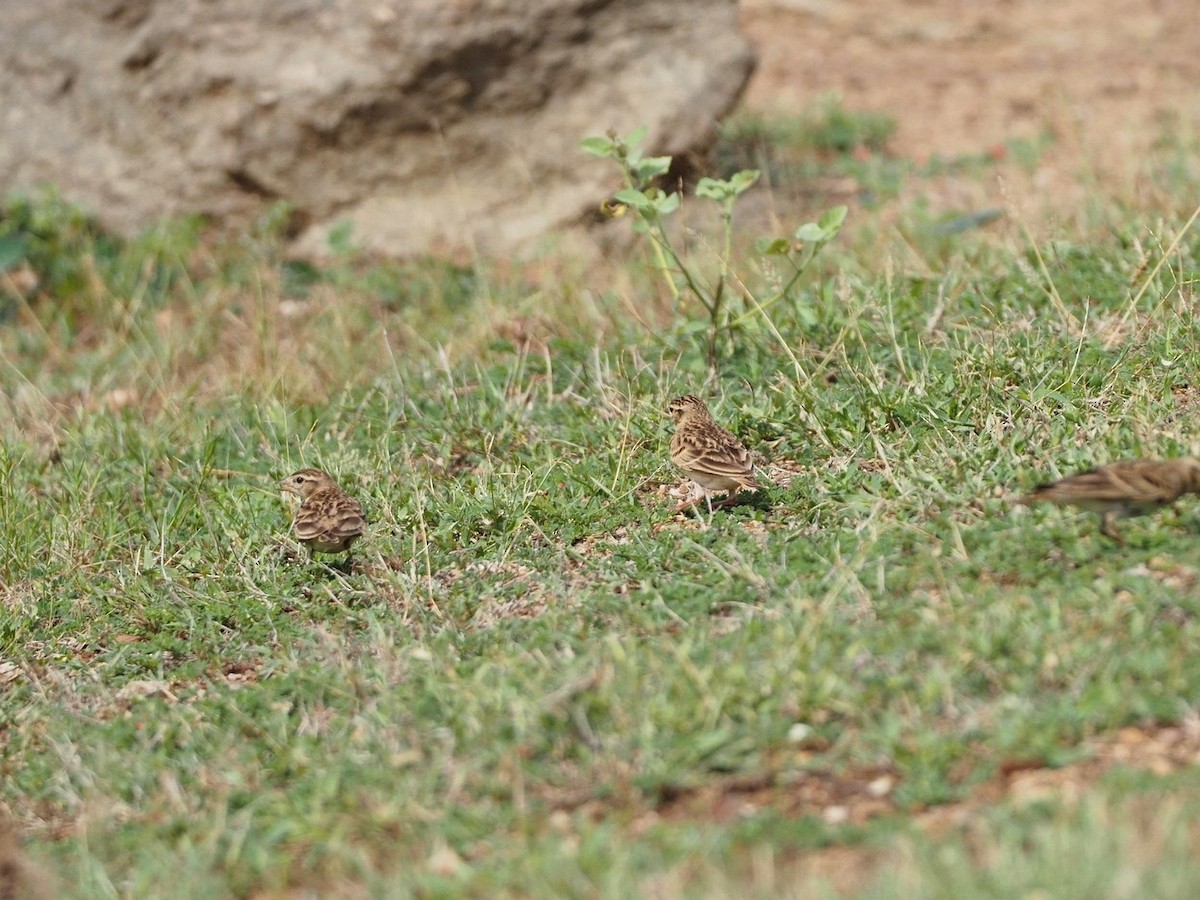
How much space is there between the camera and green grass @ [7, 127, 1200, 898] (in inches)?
158

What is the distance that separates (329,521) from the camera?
5703 millimetres

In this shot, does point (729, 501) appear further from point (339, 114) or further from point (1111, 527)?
point (339, 114)

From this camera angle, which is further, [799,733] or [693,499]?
[693,499]

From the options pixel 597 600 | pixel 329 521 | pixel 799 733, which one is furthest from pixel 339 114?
pixel 799 733

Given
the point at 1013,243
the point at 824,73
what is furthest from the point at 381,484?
the point at 824,73

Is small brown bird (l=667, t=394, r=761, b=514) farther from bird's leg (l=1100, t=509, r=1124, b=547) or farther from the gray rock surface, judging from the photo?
the gray rock surface

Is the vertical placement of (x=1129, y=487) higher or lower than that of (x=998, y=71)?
higher

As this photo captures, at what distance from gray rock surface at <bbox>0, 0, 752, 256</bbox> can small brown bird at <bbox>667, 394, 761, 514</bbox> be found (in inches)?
169

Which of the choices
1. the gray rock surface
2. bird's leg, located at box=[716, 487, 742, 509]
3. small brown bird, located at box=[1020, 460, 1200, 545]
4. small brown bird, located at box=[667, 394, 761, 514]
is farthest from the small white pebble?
the gray rock surface

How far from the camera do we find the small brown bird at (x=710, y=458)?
5656mm

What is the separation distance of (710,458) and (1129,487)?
5.13 feet

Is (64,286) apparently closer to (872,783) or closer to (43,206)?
(43,206)

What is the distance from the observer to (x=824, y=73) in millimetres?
12781

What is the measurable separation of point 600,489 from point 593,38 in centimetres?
474
